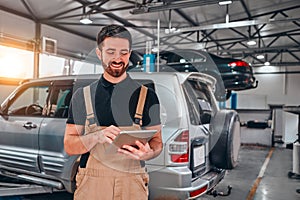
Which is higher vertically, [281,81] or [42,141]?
[281,81]

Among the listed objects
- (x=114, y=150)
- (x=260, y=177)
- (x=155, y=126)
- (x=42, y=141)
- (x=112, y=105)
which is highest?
(x=112, y=105)

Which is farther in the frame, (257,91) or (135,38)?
(257,91)

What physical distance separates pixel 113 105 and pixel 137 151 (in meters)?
0.26

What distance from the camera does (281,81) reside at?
51.2 feet

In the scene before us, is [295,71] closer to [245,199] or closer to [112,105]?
[245,199]

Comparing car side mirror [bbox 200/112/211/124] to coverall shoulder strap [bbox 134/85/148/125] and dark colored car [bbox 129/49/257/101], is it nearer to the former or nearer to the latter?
coverall shoulder strap [bbox 134/85/148/125]

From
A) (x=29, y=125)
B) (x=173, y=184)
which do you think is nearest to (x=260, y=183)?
(x=173, y=184)

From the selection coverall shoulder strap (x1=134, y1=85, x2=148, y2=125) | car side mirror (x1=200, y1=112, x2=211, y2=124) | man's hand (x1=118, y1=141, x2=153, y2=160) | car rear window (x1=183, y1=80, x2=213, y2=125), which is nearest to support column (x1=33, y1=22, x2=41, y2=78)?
car rear window (x1=183, y1=80, x2=213, y2=125)

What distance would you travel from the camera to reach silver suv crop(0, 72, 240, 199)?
2.35 m

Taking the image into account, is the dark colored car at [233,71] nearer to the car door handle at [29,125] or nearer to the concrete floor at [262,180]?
the concrete floor at [262,180]

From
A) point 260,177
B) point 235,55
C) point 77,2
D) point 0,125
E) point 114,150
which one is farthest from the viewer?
point 235,55

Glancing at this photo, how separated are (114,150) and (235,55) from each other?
13.5 meters

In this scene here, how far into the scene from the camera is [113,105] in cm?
142

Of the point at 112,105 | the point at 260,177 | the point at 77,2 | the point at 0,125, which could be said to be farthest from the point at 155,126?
the point at 77,2
